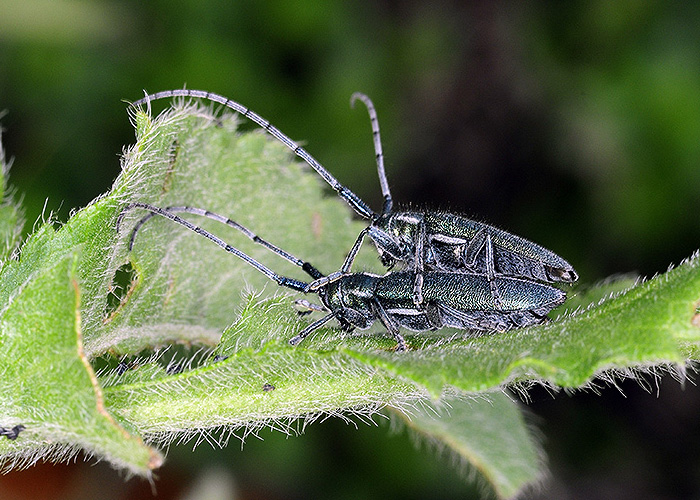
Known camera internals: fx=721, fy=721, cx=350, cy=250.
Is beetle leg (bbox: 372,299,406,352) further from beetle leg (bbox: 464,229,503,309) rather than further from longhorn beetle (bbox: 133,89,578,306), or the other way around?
beetle leg (bbox: 464,229,503,309)

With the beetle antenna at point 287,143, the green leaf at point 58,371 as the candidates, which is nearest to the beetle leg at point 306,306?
the beetle antenna at point 287,143

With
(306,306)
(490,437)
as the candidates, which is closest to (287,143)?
(306,306)

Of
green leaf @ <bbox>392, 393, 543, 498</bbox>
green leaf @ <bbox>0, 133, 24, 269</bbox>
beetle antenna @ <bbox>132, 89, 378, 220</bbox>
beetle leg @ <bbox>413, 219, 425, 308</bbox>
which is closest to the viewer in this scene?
green leaf @ <bbox>0, 133, 24, 269</bbox>

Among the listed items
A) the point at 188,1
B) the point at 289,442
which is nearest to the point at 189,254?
the point at 289,442

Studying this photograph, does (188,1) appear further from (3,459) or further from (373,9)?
(3,459)

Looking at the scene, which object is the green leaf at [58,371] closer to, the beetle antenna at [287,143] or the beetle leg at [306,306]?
the beetle leg at [306,306]

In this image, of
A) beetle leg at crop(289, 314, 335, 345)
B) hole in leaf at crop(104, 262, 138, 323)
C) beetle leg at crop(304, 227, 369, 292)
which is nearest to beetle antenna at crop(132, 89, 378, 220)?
beetle leg at crop(304, 227, 369, 292)

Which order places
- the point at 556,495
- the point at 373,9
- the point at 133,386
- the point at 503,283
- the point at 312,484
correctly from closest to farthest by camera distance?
the point at 133,386 < the point at 503,283 < the point at 312,484 < the point at 556,495 < the point at 373,9

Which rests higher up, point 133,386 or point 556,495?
point 556,495
